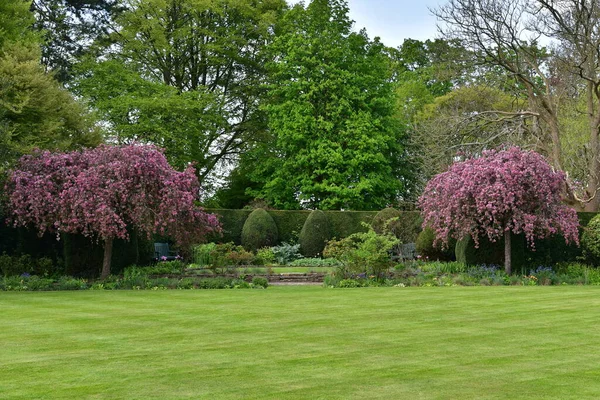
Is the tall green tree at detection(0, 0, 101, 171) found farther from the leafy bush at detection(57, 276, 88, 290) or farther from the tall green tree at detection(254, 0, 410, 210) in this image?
the tall green tree at detection(254, 0, 410, 210)

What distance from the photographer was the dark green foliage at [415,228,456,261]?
76.9 feet

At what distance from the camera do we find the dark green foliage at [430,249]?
2345 cm

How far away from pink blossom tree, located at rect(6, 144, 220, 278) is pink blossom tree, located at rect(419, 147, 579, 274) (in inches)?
280

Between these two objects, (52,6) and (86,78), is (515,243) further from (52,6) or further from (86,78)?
(52,6)

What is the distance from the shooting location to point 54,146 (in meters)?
21.4

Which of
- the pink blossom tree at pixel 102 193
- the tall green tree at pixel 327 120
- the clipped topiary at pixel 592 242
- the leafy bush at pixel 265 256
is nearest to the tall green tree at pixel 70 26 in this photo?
the tall green tree at pixel 327 120

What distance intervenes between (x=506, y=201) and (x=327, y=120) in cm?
1531

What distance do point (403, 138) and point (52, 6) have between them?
1797cm

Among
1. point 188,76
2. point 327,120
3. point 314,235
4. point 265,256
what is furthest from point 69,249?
point 188,76

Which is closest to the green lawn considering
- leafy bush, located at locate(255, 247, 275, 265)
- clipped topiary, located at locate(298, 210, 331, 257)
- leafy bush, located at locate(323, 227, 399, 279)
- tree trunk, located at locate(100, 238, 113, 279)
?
leafy bush, located at locate(323, 227, 399, 279)

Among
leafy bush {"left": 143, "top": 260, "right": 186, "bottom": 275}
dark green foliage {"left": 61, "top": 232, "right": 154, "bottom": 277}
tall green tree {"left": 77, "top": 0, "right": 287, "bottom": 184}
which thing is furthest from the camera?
tall green tree {"left": 77, "top": 0, "right": 287, "bottom": 184}

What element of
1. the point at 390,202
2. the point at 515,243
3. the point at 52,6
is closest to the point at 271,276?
the point at 515,243

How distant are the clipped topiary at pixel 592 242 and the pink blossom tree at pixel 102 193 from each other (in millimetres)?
11483

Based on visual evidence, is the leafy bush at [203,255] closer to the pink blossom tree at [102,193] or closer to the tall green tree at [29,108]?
the pink blossom tree at [102,193]
